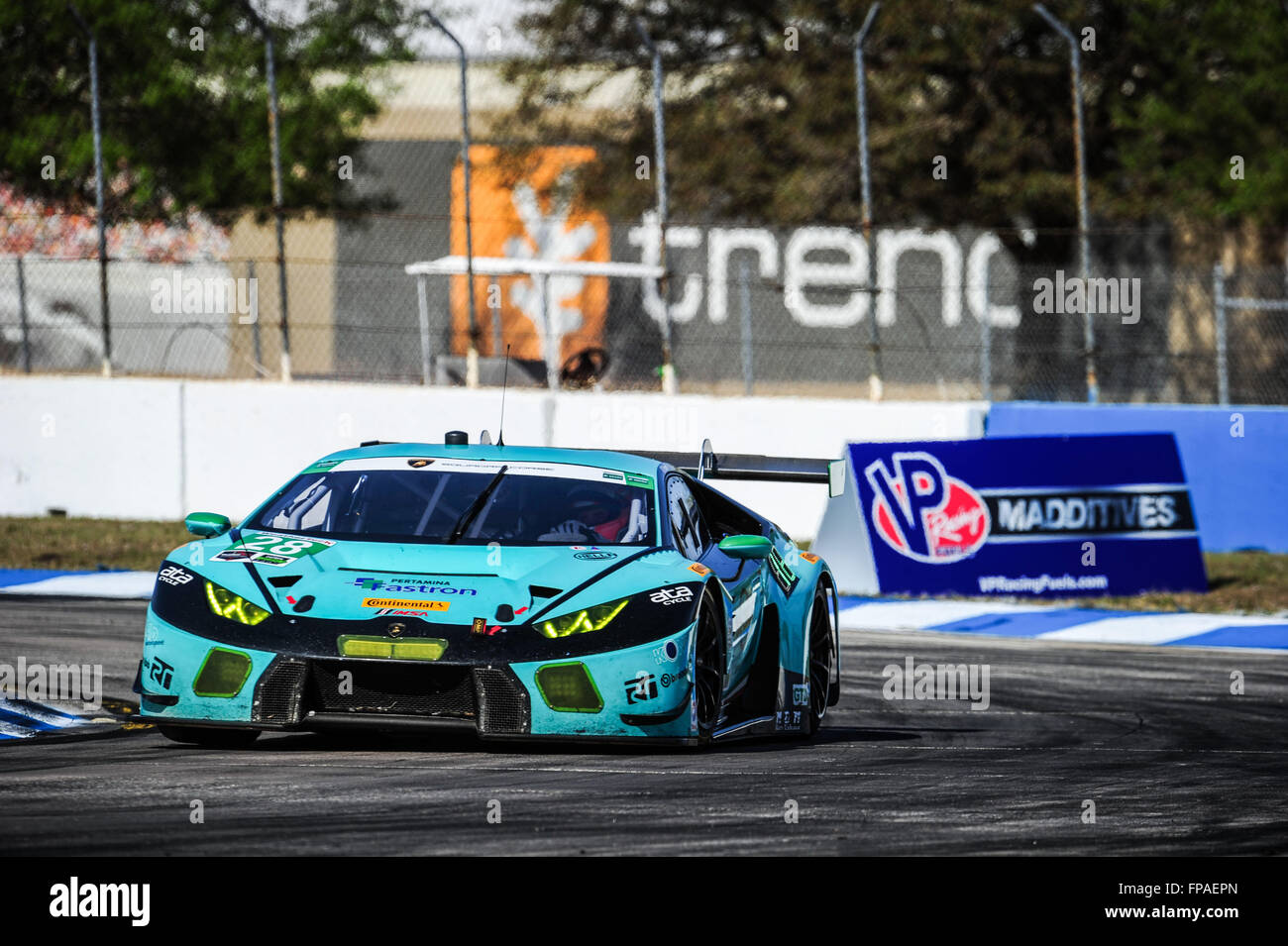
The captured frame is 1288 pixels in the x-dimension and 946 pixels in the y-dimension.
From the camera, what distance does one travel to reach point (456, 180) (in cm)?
3681

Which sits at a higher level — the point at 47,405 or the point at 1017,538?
the point at 47,405

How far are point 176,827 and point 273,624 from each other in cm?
169

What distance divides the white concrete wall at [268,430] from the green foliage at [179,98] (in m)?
10.8

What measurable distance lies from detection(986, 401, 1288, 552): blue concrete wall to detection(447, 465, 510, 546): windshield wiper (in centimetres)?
972

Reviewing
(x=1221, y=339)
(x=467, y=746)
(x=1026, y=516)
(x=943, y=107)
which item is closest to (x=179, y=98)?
(x=943, y=107)

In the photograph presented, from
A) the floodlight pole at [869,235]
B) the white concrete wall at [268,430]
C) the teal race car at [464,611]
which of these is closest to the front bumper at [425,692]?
the teal race car at [464,611]

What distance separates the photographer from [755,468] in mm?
10359

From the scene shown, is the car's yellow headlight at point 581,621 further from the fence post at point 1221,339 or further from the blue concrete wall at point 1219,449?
the fence post at point 1221,339

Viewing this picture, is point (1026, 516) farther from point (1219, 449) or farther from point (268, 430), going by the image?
point (268, 430)

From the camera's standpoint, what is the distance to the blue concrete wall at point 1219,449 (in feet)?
58.0
